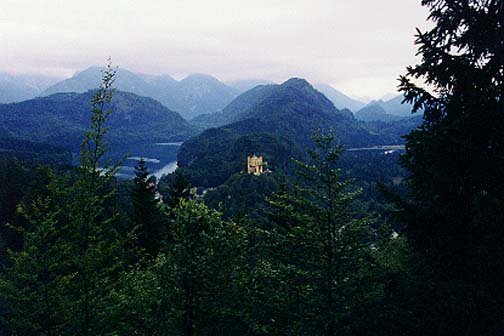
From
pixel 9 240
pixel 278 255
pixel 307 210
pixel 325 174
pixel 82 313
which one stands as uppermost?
pixel 325 174

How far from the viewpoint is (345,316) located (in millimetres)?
13102

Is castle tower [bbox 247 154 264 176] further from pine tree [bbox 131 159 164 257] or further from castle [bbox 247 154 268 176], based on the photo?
pine tree [bbox 131 159 164 257]

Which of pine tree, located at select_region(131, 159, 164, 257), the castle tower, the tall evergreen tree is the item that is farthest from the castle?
the tall evergreen tree

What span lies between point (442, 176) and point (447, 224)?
1830mm

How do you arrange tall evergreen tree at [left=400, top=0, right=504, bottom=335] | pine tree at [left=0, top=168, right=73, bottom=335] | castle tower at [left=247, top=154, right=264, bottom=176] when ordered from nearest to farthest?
1. tall evergreen tree at [left=400, top=0, right=504, bottom=335]
2. pine tree at [left=0, top=168, right=73, bottom=335]
3. castle tower at [left=247, top=154, right=264, bottom=176]

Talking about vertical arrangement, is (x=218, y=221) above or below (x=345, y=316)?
above

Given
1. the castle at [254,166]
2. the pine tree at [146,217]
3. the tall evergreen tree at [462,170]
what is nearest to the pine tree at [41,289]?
the tall evergreen tree at [462,170]

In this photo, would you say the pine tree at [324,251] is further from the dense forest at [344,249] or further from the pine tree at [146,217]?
the pine tree at [146,217]

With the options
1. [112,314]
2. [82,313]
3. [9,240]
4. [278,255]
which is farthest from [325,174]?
[9,240]

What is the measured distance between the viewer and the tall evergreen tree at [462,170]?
10766 mm

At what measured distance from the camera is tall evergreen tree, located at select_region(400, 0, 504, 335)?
10.8 m

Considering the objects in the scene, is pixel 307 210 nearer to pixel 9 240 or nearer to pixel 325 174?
pixel 325 174

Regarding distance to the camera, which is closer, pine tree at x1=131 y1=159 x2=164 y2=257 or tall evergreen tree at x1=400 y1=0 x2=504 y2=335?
tall evergreen tree at x1=400 y1=0 x2=504 y2=335

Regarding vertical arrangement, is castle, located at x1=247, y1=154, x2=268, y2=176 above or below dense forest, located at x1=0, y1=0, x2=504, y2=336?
below
